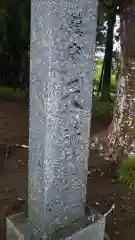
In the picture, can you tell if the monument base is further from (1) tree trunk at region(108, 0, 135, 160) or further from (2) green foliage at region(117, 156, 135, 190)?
(1) tree trunk at region(108, 0, 135, 160)

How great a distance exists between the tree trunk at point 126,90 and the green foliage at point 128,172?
336mm

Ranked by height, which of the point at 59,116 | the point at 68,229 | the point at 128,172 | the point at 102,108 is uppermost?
the point at 59,116

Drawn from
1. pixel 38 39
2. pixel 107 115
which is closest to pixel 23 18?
pixel 107 115

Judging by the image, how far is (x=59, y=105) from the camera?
6.57ft

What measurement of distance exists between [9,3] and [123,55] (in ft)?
22.2

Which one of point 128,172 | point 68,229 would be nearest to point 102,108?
point 128,172

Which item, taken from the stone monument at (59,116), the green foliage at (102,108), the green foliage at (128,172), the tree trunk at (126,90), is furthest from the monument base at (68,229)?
the green foliage at (102,108)

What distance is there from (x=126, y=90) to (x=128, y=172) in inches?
57.9

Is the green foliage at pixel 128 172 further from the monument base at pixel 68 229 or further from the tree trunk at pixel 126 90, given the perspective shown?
the monument base at pixel 68 229

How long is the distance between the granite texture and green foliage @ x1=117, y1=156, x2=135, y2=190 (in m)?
2.83

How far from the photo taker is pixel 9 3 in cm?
1093

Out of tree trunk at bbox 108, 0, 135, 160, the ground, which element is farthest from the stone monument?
tree trunk at bbox 108, 0, 135, 160

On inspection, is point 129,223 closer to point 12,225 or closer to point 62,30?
point 12,225

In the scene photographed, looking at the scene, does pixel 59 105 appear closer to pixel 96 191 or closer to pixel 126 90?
pixel 96 191
